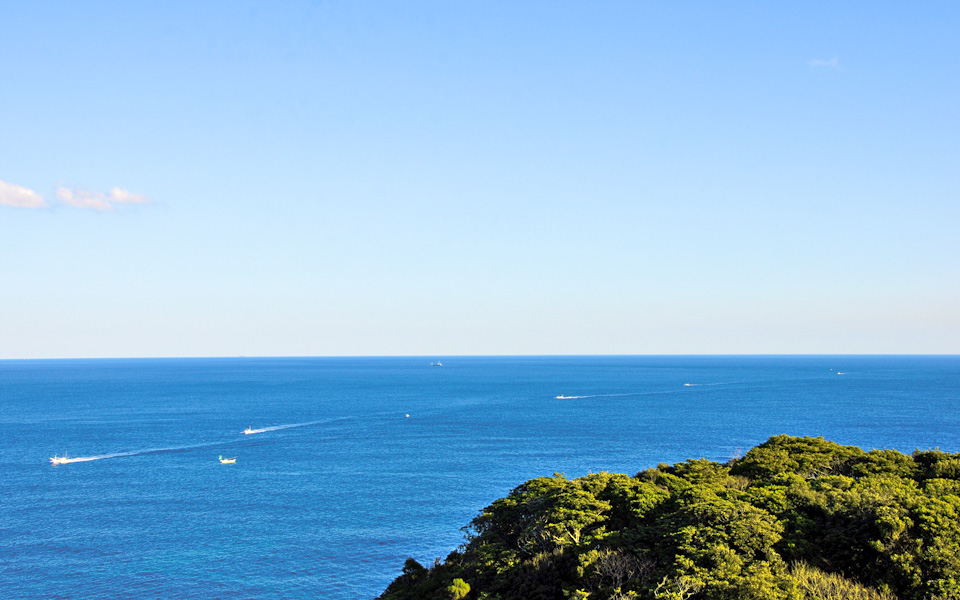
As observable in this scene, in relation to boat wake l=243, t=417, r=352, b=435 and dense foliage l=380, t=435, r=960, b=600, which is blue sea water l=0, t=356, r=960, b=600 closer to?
boat wake l=243, t=417, r=352, b=435

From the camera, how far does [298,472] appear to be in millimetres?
97375

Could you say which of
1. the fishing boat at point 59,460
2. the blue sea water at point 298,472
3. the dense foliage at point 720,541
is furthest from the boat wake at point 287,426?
the dense foliage at point 720,541

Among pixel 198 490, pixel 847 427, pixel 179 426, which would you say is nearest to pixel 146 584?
pixel 198 490

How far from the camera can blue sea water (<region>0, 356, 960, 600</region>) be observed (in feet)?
192

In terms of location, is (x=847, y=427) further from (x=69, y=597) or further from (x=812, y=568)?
(x=69, y=597)

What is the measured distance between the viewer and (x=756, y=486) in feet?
143

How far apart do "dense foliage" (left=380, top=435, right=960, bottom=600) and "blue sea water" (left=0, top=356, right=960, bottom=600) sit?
65.3ft

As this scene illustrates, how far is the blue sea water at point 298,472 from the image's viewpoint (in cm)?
5862

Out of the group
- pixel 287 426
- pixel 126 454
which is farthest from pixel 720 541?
pixel 287 426

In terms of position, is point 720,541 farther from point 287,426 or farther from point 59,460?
point 287,426

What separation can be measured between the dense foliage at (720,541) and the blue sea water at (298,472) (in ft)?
65.3

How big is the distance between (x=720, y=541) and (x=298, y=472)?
257 ft

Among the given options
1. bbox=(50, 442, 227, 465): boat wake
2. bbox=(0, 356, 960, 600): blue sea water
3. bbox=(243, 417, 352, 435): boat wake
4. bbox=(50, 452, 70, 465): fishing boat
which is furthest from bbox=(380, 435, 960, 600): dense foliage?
bbox=(243, 417, 352, 435): boat wake

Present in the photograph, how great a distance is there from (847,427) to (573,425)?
5833 centimetres
